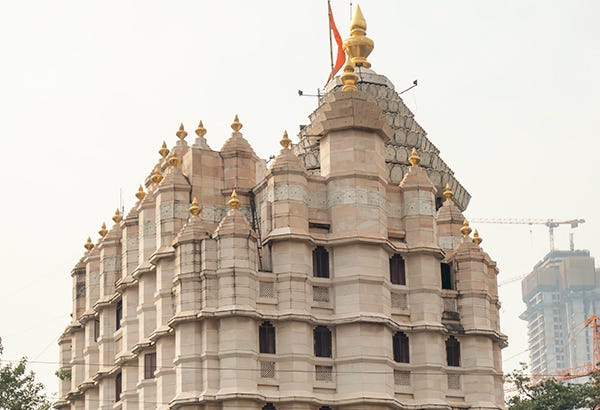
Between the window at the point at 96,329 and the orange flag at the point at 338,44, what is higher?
the orange flag at the point at 338,44

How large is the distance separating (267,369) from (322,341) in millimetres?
2700

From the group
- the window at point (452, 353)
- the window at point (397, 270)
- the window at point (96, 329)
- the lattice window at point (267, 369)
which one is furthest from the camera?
the window at point (96, 329)

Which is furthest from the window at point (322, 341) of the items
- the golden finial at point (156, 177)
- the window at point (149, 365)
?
the golden finial at point (156, 177)

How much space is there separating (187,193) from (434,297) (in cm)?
1120

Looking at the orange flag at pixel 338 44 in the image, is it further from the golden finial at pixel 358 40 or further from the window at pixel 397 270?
the window at pixel 397 270

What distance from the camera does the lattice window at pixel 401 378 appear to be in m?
62.0

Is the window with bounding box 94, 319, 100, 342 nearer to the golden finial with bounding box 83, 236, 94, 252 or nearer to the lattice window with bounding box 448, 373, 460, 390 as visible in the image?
the golden finial with bounding box 83, 236, 94, 252

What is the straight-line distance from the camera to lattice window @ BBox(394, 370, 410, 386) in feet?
203

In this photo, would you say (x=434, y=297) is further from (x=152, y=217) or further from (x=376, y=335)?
(x=152, y=217)

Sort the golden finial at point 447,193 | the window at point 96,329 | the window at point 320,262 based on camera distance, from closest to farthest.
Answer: the window at point 320,262
the golden finial at point 447,193
the window at point 96,329

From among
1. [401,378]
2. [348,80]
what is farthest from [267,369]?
[348,80]

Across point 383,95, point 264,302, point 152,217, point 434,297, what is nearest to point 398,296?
point 434,297

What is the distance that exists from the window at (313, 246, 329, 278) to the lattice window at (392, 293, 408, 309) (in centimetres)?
315

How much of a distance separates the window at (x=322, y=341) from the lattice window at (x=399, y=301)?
340 centimetres
